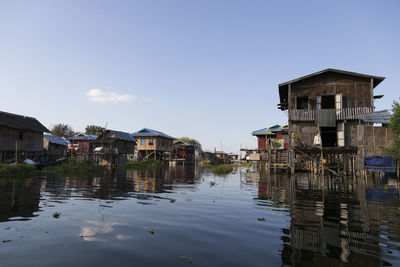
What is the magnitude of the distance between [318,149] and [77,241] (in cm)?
1894

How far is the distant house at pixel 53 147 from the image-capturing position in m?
37.5

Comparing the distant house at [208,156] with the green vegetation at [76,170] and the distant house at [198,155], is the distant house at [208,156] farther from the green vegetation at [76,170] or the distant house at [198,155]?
the green vegetation at [76,170]

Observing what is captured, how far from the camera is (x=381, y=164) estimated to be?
17.0 m

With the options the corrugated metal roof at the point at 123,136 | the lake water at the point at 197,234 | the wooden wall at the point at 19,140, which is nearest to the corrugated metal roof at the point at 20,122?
the wooden wall at the point at 19,140

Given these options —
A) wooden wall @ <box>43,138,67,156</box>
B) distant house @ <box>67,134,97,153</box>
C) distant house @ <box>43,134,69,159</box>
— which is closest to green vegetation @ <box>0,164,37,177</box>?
distant house @ <box>43,134,69,159</box>

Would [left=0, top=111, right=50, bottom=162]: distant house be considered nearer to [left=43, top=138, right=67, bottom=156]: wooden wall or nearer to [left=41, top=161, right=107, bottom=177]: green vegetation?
[left=43, top=138, right=67, bottom=156]: wooden wall

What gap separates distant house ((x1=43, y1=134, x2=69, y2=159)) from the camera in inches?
1478

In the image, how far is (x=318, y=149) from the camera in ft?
62.7

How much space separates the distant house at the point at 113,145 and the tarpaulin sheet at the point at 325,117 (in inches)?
1093

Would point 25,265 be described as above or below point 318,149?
below

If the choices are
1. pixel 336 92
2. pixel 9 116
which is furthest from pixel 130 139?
pixel 336 92

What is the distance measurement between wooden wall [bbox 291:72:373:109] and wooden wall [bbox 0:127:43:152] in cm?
2911

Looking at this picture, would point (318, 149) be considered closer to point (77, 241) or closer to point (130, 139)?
point (77, 241)

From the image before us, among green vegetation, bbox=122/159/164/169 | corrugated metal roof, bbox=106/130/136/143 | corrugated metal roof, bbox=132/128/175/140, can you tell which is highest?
corrugated metal roof, bbox=132/128/175/140
